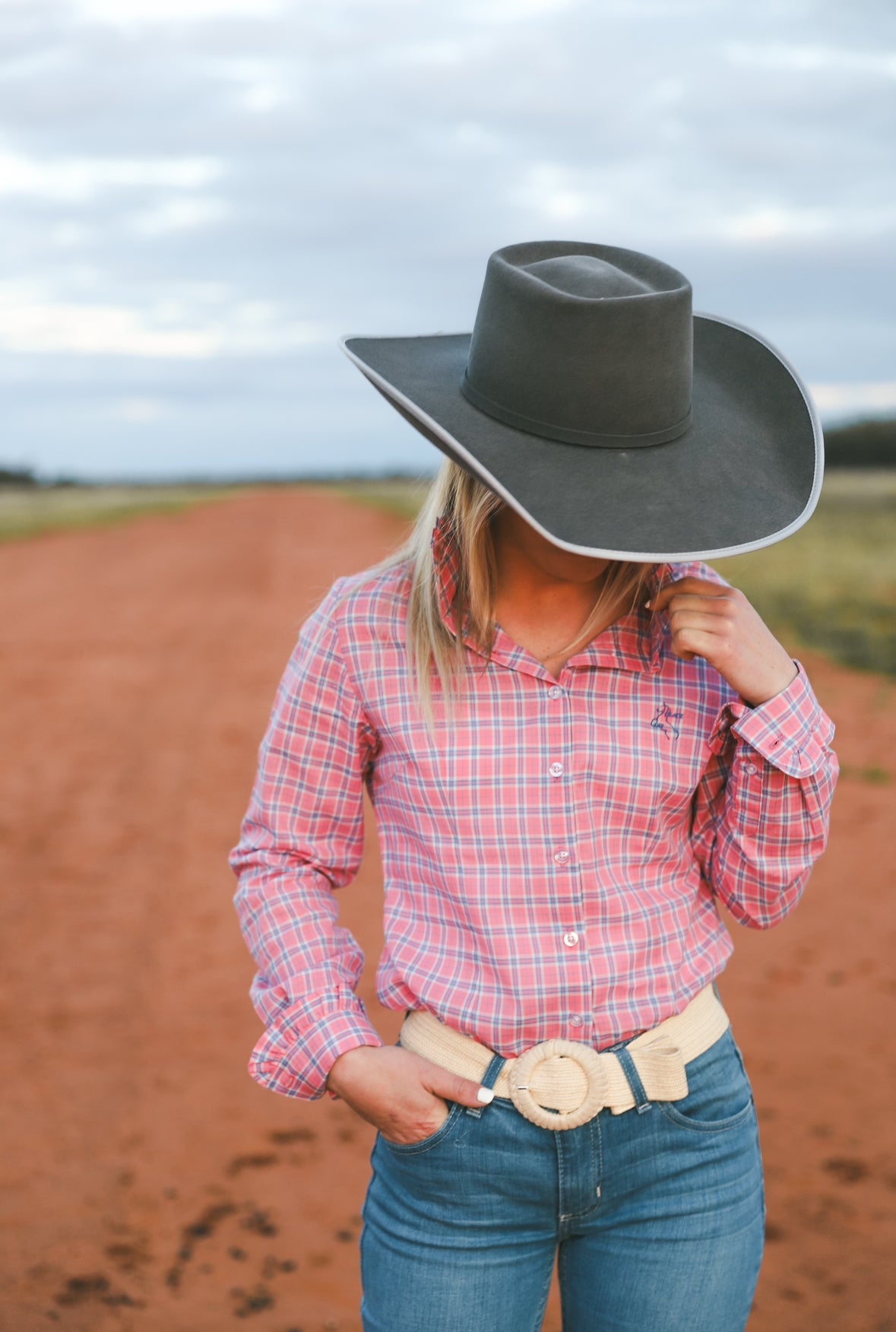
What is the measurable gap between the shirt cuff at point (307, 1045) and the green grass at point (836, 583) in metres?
4.84

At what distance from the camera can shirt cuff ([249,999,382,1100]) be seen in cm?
156

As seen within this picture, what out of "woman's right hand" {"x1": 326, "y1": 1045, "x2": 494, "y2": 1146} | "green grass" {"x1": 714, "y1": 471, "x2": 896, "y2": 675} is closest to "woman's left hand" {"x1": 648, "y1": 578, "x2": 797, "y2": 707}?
"woman's right hand" {"x1": 326, "y1": 1045, "x2": 494, "y2": 1146}

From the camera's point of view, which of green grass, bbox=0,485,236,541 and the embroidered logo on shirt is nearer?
the embroidered logo on shirt

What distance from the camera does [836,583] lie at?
16.8 m

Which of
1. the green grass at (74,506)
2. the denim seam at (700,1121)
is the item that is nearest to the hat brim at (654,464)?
the denim seam at (700,1121)

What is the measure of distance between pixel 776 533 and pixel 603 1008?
0.62 metres

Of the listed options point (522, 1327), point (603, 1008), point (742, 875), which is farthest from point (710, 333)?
point (522, 1327)

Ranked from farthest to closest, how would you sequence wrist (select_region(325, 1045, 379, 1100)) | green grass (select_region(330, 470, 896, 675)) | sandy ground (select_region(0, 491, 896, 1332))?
green grass (select_region(330, 470, 896, 675)) < sandy ground (select_region(0, 491, 896, 1332)) < wrist (select_region(325, 1045, 379, 1100))

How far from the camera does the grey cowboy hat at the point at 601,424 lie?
4.36 feet

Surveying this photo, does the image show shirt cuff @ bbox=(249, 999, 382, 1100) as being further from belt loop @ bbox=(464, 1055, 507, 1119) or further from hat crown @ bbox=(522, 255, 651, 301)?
hat crown @ bbox=(522, 255, 651, 301)

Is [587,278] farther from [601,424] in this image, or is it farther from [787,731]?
[787,731]

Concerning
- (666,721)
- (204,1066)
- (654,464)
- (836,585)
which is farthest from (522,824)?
(836,585)

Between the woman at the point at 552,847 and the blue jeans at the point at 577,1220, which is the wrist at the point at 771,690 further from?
the blue jeans at the point at 577,1220

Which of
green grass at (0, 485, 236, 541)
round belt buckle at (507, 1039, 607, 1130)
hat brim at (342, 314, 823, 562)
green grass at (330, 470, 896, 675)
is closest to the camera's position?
hat brim at (342, 314, 823, 562)
